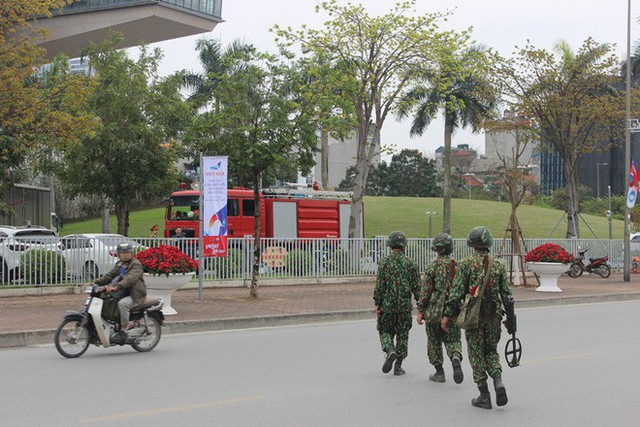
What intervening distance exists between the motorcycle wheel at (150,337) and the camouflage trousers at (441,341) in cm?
437

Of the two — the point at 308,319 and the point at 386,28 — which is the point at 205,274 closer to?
the point at 308,319

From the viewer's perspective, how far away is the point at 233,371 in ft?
31.9

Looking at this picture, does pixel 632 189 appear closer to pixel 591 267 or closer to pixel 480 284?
pixel 591 267

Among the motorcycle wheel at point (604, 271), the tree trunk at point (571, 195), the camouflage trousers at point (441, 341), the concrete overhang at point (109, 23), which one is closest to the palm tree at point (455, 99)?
the tree trunk at point (571, 195)

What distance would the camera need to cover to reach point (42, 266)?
19.2 m

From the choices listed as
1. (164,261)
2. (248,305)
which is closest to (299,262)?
(248,305)

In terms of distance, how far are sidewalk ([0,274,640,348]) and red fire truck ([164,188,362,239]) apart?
7.18m

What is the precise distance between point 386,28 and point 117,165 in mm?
11846

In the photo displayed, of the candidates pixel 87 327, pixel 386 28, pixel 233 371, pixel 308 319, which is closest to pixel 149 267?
pixel 308 319

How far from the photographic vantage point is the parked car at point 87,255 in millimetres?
19656

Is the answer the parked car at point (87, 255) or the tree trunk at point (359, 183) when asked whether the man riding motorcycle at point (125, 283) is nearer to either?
the parked car at point (87, 255)

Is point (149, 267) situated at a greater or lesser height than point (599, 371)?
greater

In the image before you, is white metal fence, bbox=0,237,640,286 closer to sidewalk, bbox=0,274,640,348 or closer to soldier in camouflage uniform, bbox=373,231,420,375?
sidewalk, bbox=0,274,640,348

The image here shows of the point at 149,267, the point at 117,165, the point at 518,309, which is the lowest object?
the point at 518,309
